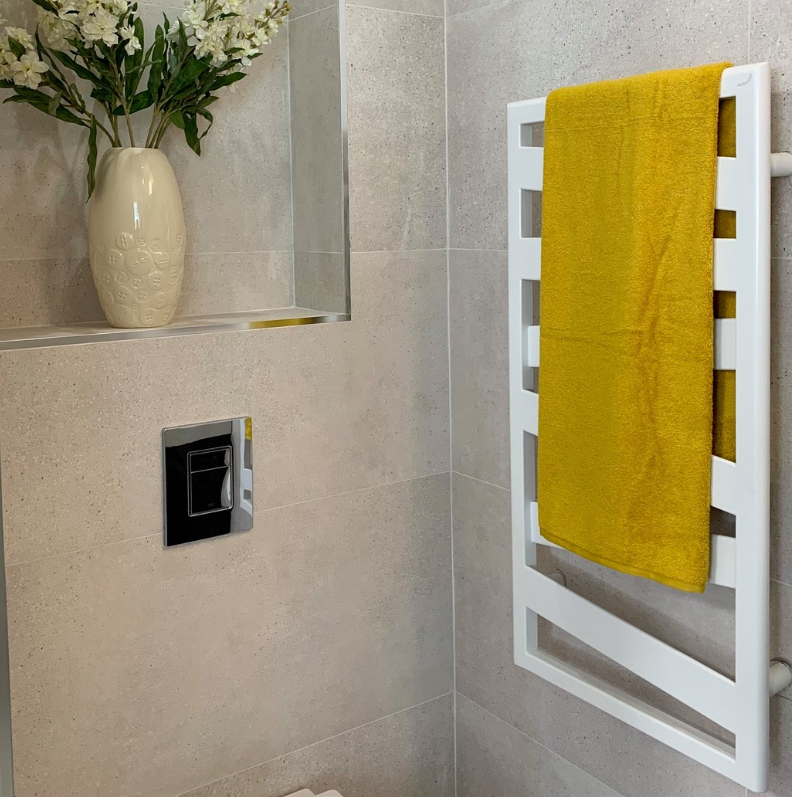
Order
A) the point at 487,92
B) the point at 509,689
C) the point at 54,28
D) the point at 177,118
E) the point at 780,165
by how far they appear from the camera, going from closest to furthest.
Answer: the point at 780,165, the point at 54,28, the point at 177,118, the point at 487,92, the point at 509,689

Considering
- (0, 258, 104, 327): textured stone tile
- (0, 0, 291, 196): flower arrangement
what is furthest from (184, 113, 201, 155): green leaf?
(0, 258, 104, 327): textured stone tile

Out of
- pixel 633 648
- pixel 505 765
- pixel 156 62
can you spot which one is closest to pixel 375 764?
pixel 505 765

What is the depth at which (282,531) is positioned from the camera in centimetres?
137

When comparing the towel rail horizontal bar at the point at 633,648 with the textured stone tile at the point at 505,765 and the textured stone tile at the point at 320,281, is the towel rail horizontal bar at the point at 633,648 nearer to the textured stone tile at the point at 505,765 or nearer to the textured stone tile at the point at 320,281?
the textured stone tile at the point at 505,765

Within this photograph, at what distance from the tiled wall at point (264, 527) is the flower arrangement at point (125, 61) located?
8 cm

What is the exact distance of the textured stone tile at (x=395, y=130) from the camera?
1.38 metres

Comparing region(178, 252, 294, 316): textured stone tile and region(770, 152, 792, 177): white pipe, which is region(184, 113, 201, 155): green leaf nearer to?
region(178, 252, 294, 316): textured stone tile

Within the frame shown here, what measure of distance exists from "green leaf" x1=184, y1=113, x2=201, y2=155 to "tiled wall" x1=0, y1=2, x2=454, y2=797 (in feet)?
0.18

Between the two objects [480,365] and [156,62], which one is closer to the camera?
[156,62]

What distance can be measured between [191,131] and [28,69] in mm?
244

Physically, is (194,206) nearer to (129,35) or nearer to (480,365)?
(129,35)

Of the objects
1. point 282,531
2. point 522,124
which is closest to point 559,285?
point 522,124

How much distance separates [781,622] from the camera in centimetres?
104

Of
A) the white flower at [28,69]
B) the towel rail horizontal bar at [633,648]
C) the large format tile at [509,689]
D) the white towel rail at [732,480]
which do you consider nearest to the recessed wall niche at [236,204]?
the white flower at [28,69]
